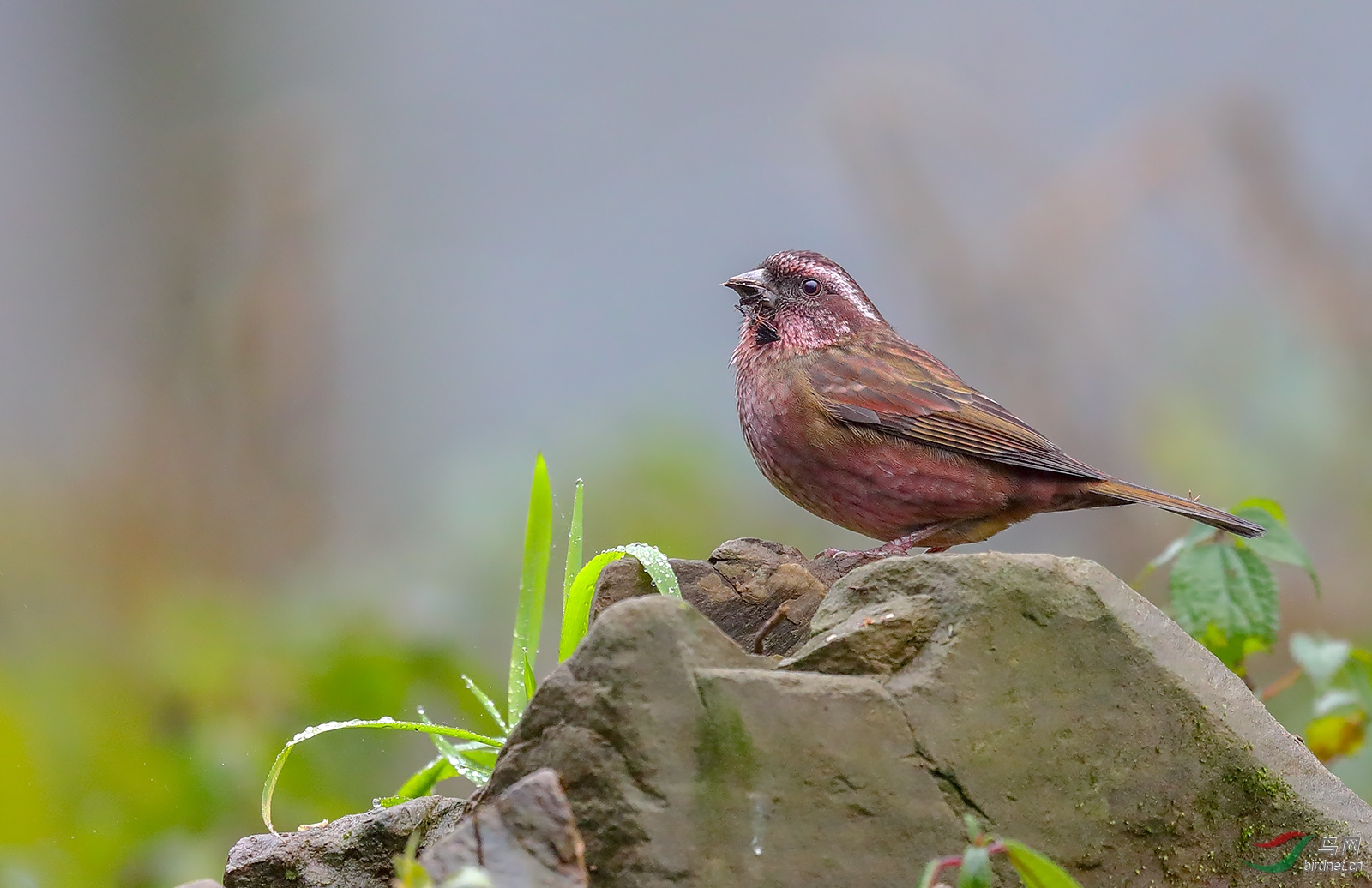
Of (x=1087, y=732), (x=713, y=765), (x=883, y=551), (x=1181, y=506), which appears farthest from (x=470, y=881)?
Result: (x=1181, y=506)

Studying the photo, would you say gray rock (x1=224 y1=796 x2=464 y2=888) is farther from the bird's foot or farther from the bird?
the bird

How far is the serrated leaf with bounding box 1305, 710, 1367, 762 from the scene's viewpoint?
437 centimetres

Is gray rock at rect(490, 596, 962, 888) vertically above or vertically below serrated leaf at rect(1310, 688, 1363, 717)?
above

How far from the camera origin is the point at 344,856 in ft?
10.1

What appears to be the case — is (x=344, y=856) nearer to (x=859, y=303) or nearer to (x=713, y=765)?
(x=713, y=765)

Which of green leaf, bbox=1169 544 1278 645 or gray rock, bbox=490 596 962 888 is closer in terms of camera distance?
gray rock, bbox=490 596 962 888

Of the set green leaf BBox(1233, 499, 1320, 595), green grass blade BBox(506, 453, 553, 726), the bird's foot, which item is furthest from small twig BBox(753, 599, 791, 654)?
green leaf BBox(1233, 499, 1320, 595)

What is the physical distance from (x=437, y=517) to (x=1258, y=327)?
235 inches

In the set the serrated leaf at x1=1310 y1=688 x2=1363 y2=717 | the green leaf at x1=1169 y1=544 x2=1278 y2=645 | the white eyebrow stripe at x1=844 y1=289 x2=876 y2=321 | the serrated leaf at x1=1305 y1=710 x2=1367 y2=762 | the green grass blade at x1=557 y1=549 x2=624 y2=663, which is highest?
the white eyebrow stripe at x1=844 y1=289 x2=876 y2=321

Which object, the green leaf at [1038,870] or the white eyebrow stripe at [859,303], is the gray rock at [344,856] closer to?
the green leaf at [1038,870]

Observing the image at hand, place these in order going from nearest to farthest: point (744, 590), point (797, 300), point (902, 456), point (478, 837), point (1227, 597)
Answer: point (478, 837), point (744, 590), point (1227, 597), point (902, 456), point (797, 300)

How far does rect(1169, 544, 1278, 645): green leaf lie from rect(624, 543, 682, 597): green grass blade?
5.29 feet

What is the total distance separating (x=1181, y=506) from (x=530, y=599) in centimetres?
200

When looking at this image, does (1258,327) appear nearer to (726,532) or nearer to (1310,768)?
(726,532)
